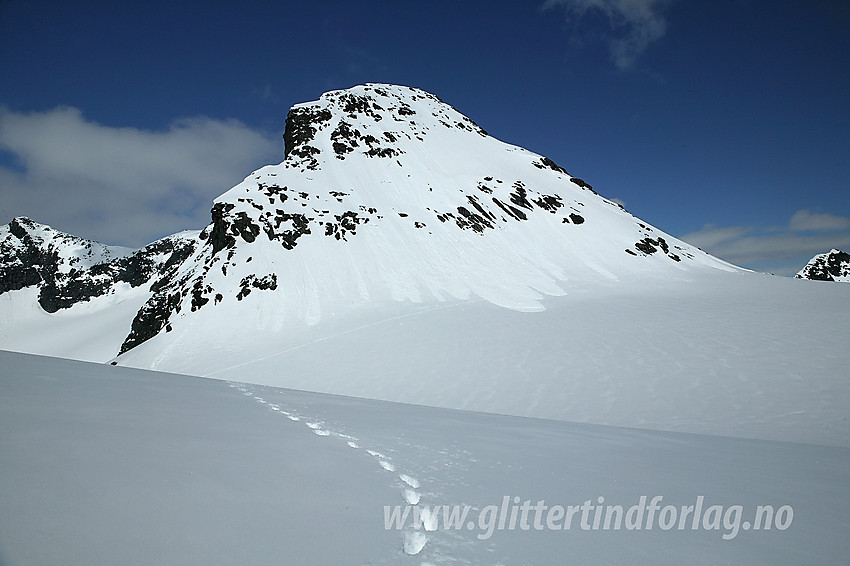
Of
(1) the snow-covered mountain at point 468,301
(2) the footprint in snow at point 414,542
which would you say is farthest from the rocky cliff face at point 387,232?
(2) the footprint in snow at point 414,542

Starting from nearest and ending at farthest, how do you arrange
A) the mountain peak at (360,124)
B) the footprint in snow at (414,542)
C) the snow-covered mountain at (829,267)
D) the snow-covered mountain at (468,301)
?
the footprint in snow at (414,542), the snow-covered mountain at (468,301), the mountain peak at (360,124), the snow-covered mountain at (829,267)

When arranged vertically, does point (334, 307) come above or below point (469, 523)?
above

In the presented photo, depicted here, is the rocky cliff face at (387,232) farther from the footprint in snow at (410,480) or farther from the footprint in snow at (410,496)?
the footprint in snow at (410,496)

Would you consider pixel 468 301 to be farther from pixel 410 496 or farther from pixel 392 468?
pixel 410 496

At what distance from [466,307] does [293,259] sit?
1864cm

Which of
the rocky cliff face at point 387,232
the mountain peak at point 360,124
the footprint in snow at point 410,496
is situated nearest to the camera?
the footprint in snow at point 410,496

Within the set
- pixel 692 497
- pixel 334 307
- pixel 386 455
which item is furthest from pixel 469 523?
pixel 334 307

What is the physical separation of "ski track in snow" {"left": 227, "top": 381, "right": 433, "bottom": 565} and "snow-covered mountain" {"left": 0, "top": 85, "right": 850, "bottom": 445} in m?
7.31

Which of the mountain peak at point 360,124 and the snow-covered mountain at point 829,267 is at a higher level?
the snow-covered mountain at point 829,267

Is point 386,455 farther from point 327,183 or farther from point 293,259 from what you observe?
point 327,183

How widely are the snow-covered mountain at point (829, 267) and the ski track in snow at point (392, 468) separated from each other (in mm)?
183247

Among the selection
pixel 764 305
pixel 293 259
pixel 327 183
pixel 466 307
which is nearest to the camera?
pixel 764 305

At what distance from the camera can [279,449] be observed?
3.79m

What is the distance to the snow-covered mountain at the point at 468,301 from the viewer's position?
465 inches
